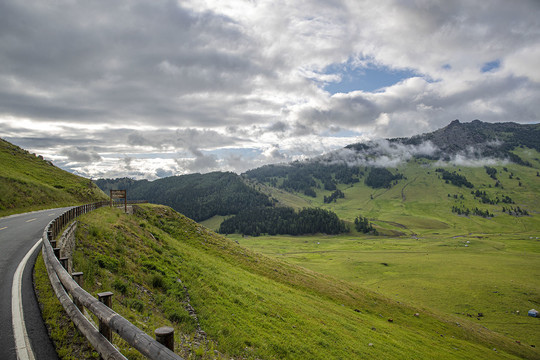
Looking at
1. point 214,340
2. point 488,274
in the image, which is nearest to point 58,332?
point 214,340

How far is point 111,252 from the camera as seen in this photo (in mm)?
19438

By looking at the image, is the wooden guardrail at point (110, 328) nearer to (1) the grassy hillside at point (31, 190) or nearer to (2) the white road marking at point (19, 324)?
(2) the white road marking at point (19, 324)

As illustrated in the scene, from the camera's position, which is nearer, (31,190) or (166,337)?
(166,337)

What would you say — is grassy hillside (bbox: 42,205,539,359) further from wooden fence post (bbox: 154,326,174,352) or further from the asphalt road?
wooden fence post (bbox: 154,326,174,352)

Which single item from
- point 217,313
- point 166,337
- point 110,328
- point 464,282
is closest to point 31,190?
point 217,313

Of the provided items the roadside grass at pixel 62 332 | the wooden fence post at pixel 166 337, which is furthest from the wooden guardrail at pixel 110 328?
the roadside grass at pixel 62 332

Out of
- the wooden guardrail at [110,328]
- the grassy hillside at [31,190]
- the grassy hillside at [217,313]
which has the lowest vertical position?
the grassy hillside at [217,313]

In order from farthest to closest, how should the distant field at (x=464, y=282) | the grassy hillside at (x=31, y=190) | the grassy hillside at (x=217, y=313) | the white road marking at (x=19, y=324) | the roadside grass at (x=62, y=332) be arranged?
the distant field at (x=464, y=282)
the grassy hillside at (x=31, y=190)
the grassy hillside at (x=217, y=313)
the roadside grass at (x=62, y=332)
the white road marking at (x=19, y=324)

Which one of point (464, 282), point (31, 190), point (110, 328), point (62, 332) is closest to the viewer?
point (110, 328)

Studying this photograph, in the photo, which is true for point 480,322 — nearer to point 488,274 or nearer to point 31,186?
point 488,274

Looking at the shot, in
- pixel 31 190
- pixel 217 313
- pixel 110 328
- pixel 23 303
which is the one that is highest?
pixel 31 190

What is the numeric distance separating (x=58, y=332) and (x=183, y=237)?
37.9 metres

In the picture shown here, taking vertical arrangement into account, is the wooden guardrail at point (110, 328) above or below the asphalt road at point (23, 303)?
above

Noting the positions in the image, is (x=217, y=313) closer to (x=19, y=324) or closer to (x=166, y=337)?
(x=19, y=324)
